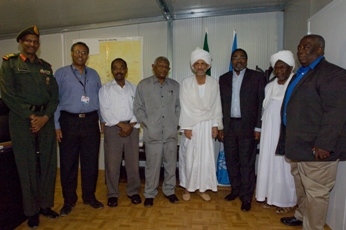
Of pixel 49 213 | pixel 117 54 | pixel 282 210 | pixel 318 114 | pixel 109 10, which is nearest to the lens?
pixel 318 114

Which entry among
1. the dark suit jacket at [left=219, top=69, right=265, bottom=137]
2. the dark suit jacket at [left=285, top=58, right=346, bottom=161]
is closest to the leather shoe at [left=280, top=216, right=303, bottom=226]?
the dark suit jacket at [left=285, top=58, right=346, bottom=161]

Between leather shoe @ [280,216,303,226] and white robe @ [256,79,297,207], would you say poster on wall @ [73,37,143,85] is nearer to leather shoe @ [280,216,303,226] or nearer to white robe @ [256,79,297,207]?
white robe @ [256,79,297,207]

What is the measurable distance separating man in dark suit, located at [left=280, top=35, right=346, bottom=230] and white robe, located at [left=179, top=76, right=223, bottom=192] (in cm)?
96

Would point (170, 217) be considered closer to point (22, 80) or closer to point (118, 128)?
point (118, 128)

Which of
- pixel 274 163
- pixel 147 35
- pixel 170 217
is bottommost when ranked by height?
pixel 170 217

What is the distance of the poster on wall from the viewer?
14.2ft

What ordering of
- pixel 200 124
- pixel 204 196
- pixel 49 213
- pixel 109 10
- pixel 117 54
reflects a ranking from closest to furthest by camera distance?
pixel 49 213 → pixel 200 124 → pixel 204 196 → pixel 109 10 → pixel 117 54

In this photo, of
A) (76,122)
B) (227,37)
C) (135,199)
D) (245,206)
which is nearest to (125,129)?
(76,122)

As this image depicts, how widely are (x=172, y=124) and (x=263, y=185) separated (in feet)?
4.20

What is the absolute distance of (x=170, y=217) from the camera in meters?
2.69

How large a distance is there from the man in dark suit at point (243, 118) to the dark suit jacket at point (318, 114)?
67 centimetres

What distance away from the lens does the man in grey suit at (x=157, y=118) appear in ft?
9.58

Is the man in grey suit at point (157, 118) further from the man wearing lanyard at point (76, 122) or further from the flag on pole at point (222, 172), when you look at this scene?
the flag on pole at point (222, 172)

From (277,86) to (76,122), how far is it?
231 centimetres
